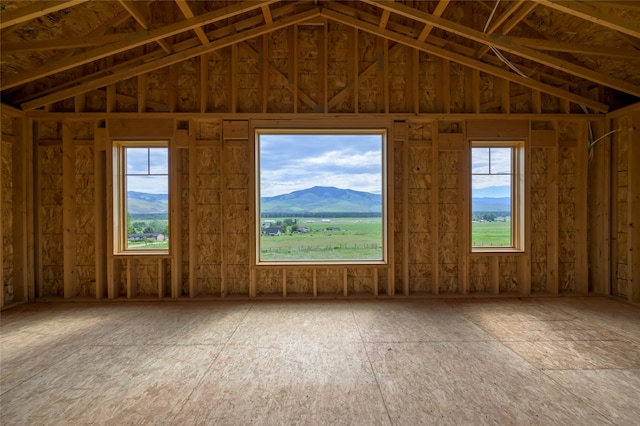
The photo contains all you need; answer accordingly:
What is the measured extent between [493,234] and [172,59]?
6574mm

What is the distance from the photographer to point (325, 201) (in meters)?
5.45

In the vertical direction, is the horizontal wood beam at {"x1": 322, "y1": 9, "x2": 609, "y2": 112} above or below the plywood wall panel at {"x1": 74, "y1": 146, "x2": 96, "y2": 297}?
above

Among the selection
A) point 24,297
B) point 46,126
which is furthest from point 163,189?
point 24,297

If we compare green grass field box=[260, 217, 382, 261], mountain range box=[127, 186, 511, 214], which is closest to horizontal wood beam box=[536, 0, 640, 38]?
mountain range box=[127, 186, 511, 214]

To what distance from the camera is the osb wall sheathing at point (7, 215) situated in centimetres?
446

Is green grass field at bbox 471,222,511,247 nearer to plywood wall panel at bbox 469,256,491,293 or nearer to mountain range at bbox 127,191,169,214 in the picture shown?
plywood wall panel at bbox 469,256,491,293

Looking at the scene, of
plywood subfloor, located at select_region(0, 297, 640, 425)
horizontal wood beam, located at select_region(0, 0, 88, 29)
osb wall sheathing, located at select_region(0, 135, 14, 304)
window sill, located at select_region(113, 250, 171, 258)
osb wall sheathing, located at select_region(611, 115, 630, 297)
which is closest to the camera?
plywood subfloor, located at select_region(0, 297, 640, 425)

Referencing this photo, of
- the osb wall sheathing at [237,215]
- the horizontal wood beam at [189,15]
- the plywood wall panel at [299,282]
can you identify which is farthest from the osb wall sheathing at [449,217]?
the horizontal wood beam at [189,15]

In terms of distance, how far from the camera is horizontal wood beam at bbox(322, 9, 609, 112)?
14.9 feet

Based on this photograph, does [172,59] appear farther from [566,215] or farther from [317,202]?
[566,215]

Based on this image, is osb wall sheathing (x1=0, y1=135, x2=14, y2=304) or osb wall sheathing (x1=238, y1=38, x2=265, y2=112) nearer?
osb wall sheathing (x1=0, y1=135, x2=14, y2=304)

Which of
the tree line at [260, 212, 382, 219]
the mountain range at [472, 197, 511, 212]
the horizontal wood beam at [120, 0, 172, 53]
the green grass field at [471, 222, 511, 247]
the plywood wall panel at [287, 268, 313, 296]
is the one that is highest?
the horizontal wood beam at [120, 0, 172, 53]

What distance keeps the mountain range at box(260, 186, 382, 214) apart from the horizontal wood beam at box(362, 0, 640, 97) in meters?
2.80

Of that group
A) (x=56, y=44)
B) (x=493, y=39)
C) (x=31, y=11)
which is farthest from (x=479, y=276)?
(x=56, y=44)
